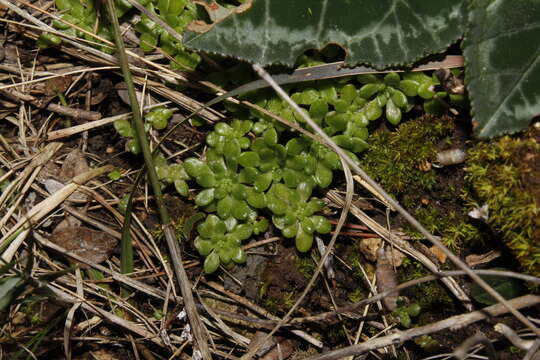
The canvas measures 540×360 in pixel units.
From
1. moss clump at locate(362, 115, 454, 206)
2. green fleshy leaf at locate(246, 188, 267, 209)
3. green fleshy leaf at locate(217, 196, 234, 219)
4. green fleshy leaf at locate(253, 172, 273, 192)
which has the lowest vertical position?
green fleshy leaf at locate(217, 196, 234, 219)

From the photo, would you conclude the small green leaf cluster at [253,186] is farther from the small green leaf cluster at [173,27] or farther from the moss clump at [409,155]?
the small green leaf cluster at [173,27]

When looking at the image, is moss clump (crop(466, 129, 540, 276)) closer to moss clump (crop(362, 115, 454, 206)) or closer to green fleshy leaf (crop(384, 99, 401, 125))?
moss clump (crop(362, 115, 454, 206))

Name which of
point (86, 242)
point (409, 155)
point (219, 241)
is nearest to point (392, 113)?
point (409, 155)

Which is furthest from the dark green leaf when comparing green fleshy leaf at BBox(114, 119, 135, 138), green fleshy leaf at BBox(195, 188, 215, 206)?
green fleshy leaf at BBox(114, 119, 135, 138)

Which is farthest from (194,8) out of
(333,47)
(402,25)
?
(402,25)

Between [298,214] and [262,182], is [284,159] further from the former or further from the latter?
[298,214]

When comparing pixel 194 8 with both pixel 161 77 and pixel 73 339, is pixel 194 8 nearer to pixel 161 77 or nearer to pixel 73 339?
pixel 161 77
